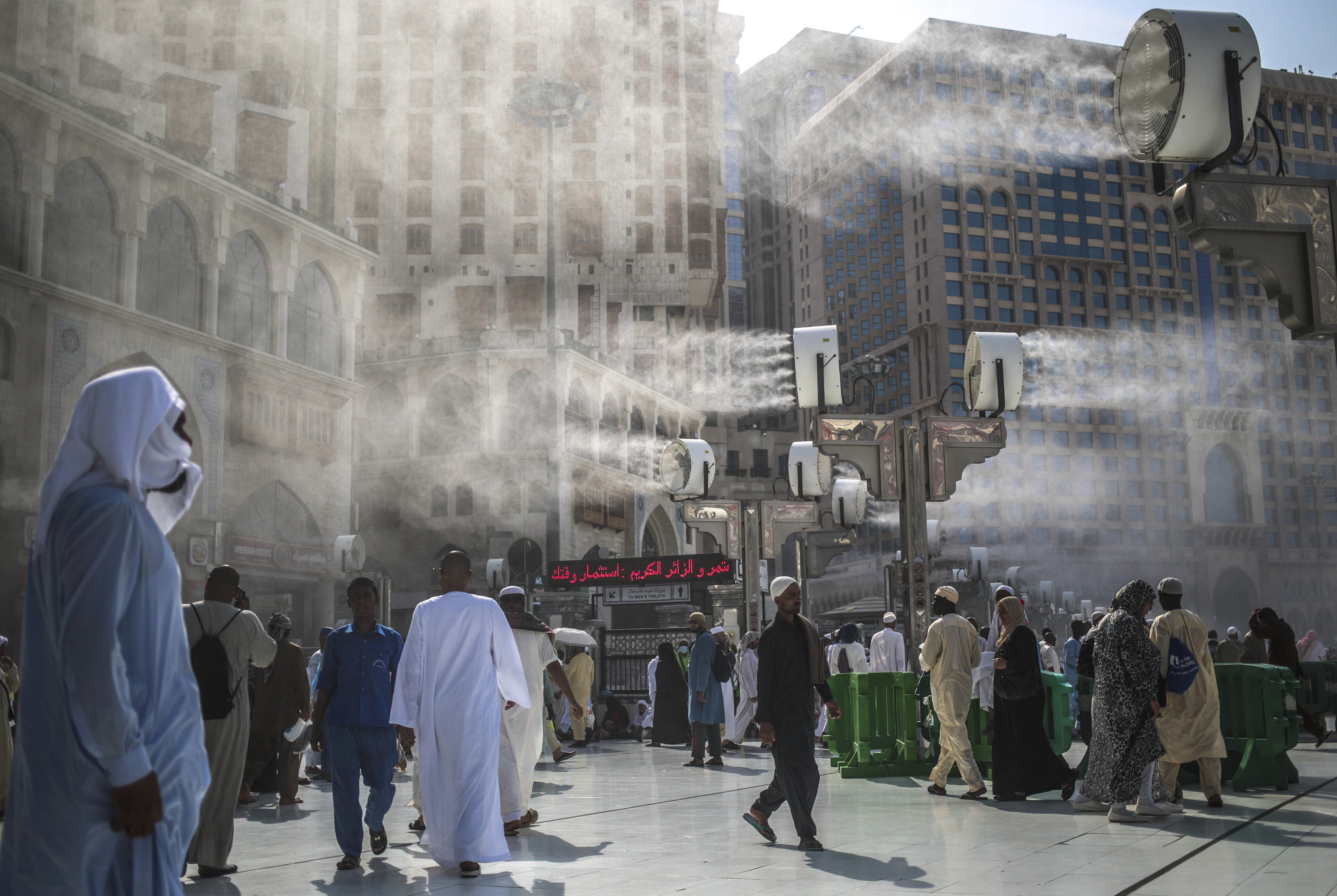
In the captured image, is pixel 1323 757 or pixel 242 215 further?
pixel 242 215

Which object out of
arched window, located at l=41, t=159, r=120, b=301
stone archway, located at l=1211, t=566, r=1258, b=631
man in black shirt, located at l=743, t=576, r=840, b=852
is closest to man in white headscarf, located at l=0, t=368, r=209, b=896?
man in black shirt, located at l=743, t=576, r=840, b=852

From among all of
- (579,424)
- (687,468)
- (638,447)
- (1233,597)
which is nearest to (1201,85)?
(687,468)

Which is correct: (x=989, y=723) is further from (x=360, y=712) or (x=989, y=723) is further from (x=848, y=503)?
(x=848, y=503)

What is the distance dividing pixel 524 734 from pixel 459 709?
148cm

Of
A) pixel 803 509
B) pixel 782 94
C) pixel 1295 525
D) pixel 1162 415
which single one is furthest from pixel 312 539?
pixel 782 94

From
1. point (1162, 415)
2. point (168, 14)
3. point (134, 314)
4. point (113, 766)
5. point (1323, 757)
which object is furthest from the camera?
point (1162, 415)

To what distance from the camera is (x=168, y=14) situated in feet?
93.2

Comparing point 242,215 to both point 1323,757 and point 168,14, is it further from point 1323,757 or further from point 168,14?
point 1323,757

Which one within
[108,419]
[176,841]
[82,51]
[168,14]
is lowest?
[176,841]

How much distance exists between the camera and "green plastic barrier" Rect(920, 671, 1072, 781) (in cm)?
841

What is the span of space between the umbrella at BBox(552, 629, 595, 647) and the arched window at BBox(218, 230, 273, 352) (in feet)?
58.2

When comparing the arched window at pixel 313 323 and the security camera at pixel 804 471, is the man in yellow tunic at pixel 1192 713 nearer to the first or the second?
the security camera at pixel 804 471

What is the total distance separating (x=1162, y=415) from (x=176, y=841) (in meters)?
→ 76.2

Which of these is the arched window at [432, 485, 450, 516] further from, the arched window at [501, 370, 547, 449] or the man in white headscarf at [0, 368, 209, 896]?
the man in white headscarf at [0, 368, 209, 896]
